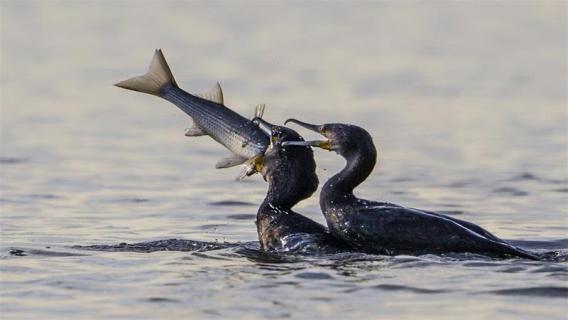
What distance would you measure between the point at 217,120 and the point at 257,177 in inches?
212

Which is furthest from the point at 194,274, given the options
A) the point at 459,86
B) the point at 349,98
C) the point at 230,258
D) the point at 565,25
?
the point at 565,25

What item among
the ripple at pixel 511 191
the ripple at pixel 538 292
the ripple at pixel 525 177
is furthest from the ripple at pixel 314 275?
the ripple at pixel 525 177

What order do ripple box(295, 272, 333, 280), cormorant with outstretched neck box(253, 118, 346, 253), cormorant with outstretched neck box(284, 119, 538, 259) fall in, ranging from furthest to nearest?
cormorant with outstretched neck box(253, 118, 346, 253), cormorant with outstretched neck box(284, 119, 538, 259), ripple box(295, 272, 333, 280)

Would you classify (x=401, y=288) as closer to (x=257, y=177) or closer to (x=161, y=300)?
(x=161, y=300)

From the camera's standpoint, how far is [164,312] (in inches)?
445

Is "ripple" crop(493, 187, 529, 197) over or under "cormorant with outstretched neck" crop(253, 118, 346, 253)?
over

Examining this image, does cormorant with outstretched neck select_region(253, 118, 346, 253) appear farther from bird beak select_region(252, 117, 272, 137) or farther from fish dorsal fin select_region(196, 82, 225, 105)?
fish dorsal fin select_region(196, 82, 225, 105)

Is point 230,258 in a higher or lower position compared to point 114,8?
lower

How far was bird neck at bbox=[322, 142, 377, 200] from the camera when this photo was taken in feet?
44.9

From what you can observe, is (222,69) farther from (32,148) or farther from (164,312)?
(164,312)

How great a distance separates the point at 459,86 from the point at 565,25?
10.3m

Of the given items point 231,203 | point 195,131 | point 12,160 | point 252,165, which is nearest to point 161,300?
point 252,165

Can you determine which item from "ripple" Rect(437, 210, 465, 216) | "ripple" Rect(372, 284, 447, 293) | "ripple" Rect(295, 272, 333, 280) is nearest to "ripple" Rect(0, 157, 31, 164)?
"ripple" Rect(437, 210, 465, 216)

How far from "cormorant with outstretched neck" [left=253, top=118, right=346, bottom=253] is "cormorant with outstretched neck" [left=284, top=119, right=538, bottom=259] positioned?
0.13 meters
